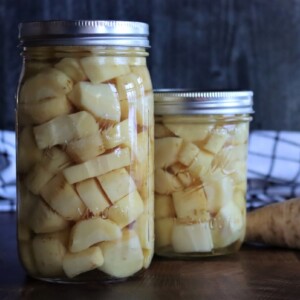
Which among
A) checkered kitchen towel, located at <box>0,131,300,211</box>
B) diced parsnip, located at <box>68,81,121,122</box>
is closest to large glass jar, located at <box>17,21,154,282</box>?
diced parsnip, located at <box>68,81,121,122</box>

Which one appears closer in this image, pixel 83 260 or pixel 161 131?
pixel 83 260

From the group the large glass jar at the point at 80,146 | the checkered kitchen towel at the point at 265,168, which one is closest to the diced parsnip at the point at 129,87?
the large glass jar at the point at 80,146

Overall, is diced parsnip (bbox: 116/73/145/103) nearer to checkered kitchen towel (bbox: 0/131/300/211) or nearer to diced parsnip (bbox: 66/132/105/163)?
diced parsnip (bbox: 66/132/105/163)

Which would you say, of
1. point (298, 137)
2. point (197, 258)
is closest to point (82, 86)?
point (197, 258)

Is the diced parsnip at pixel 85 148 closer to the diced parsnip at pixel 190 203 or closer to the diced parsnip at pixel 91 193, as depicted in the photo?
the diced parsnip at pixel 91 193

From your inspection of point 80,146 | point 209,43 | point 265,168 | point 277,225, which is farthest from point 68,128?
point 209,43

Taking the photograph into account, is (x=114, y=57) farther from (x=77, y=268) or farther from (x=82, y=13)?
(x=82, y=13)

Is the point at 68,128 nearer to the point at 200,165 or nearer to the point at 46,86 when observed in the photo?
the point at 46,86
